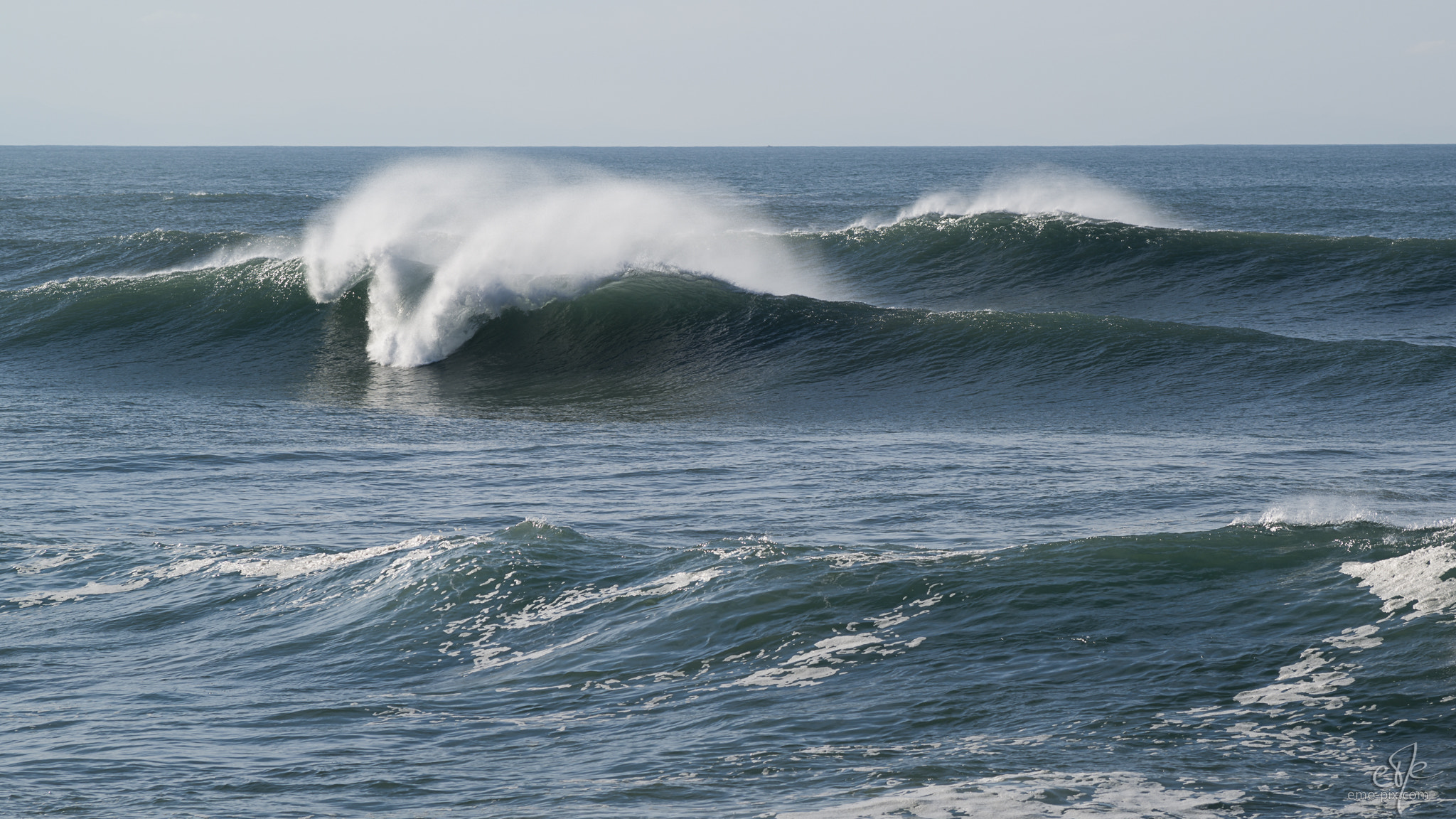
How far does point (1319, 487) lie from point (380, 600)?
669cm

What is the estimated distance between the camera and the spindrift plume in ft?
58.5

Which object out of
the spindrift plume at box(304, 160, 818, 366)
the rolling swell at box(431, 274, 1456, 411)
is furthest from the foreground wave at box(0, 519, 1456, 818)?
the spindrift plume at box(304, 160, 818, 366)

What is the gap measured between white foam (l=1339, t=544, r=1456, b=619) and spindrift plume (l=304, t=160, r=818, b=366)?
506 inches

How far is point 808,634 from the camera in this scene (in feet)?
21.0

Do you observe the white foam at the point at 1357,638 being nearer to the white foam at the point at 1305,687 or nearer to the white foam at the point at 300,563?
the white foam at the point at 1305,687

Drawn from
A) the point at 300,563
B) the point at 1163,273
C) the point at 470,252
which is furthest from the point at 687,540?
the point at 1163,273

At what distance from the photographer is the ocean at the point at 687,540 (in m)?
5.02

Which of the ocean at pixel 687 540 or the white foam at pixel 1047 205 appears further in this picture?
the white foam at pixel 1047 205

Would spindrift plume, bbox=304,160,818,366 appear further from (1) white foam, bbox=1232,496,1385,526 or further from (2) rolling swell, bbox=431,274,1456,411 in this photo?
(1) white foam, bbox=1232,496,1385,526

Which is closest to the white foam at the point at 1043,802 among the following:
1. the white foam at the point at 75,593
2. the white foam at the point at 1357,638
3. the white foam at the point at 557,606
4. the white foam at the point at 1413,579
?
the white foam at the point at 1357,638

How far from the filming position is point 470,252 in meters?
18.6

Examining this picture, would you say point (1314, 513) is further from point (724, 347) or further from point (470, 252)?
point (470, 252)

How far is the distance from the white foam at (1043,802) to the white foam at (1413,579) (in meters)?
2.21

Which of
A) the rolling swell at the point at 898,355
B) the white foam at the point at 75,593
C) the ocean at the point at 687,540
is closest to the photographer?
the ocean at the point at 687,540
